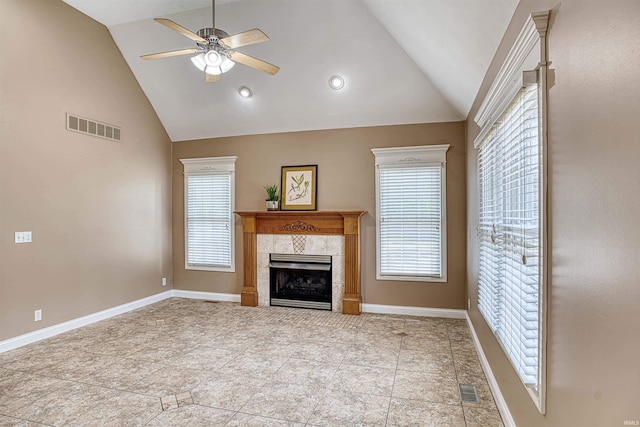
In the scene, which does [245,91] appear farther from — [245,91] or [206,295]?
[206,295]

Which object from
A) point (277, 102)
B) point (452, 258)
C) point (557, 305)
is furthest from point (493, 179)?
point (277, 102)

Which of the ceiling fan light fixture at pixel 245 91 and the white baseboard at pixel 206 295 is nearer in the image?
the ceiling fan light fixture at pixel 245 91

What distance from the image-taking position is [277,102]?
505 cm

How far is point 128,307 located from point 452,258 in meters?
4.78

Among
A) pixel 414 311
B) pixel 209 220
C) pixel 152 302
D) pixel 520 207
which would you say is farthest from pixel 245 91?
pixel 520 207

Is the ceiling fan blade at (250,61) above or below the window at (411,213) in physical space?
above

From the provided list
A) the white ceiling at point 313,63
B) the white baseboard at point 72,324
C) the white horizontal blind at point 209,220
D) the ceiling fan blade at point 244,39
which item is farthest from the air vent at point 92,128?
the ceiling fan blade at point 244,39

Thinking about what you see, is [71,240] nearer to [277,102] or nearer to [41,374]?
[41,374]

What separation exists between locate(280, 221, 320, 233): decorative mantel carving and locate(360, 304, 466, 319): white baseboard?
1377 millimetres

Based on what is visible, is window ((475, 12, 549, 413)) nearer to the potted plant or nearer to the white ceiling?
the white ceiling

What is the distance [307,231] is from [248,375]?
2.53 meters

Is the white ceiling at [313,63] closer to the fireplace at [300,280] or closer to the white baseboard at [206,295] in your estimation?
the fireplace at [300,280]

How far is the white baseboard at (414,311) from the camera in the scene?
4.78 meters

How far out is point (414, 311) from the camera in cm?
493
